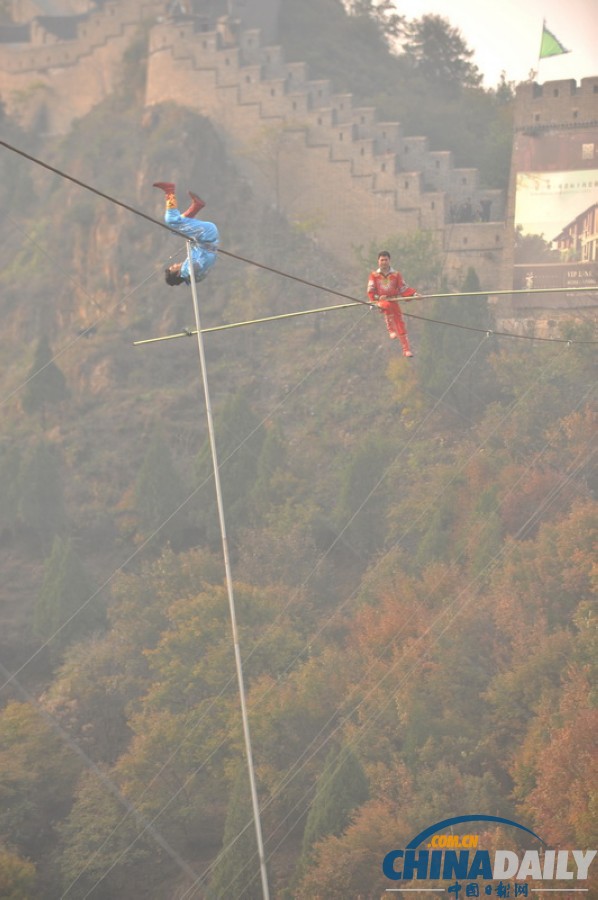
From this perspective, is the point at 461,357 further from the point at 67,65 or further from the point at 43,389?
the point at 67,65

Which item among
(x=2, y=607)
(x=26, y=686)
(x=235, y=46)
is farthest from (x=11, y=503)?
(x=235, y=46)

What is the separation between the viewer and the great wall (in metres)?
60.6

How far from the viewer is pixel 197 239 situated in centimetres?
2395

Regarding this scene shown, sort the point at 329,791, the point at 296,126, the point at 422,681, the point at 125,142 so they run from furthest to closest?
the point at 125,142
the point at 296,126
the point at 422,681
the point at 329,791

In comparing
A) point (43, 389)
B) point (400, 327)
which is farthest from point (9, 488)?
point (400, 327)

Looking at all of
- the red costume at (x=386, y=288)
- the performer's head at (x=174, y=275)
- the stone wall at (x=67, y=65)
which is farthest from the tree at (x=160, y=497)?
the performer's head at (x=174, y=275)

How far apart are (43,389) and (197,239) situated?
43.4m

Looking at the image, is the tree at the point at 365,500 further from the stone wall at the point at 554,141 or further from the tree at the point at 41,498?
the tree at the point at 41,498

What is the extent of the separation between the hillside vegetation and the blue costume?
65.8 ft

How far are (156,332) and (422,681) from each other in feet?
80.6

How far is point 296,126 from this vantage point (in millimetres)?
64625

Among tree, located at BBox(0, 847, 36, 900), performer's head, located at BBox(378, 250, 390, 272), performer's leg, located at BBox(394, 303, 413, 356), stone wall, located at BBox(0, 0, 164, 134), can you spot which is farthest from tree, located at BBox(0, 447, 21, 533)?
performer's head, located at BBox(378, 250, 390, 272)

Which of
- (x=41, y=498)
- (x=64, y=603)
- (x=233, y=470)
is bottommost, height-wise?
(x=64, y=603)

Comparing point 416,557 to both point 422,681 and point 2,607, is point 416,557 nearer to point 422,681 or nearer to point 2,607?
point 422,681
